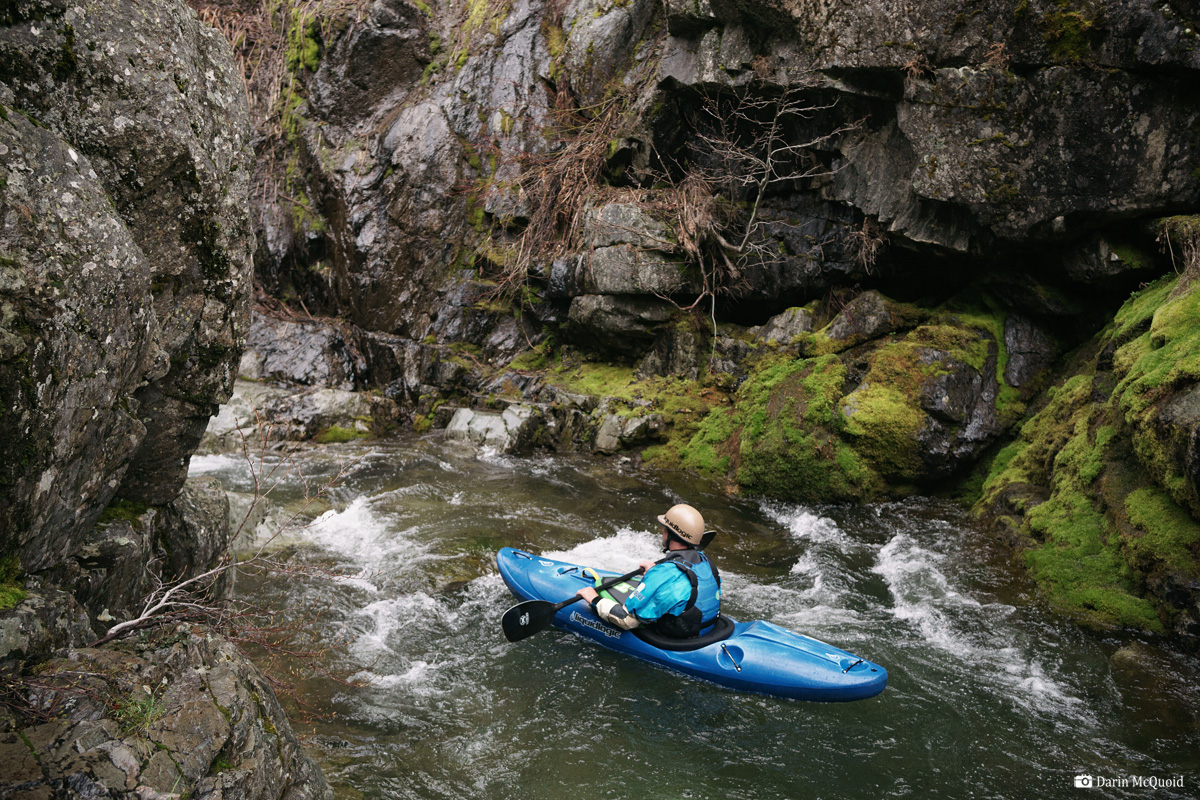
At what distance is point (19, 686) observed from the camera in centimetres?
201

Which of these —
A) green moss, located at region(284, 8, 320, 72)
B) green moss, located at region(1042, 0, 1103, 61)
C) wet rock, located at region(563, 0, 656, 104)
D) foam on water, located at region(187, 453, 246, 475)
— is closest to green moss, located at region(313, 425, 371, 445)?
foam on water, located at region(187, 453, 246, 475)

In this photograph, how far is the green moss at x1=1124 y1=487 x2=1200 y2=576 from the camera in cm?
444

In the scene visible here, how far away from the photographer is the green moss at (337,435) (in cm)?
928

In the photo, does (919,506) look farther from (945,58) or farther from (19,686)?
(19,686)

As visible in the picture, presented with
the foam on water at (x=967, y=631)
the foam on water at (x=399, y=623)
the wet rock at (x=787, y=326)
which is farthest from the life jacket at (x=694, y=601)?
the wet rock at (x=787, y=326)

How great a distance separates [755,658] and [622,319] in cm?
574

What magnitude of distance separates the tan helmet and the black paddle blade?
3.13 feet

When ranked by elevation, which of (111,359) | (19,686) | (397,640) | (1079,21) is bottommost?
(397,640)

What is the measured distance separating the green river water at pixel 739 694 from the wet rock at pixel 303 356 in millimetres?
4497

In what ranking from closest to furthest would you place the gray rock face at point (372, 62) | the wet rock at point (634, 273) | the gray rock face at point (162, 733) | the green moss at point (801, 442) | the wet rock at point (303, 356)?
the gray rock face at point (162, 733) < the green moss at point (801, 442) < the wet rock at point (634, 273) < the wet rock at point (303, 356) < the gray rock face at point (372, 62)

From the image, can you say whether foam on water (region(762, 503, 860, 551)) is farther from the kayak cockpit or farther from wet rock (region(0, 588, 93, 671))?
wet rock (region(0, 588, 93, 671))

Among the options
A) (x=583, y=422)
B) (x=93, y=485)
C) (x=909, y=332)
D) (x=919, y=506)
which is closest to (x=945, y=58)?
(x=909, y=332)

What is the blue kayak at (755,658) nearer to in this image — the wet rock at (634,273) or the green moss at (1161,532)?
the green moss at (1161,532)

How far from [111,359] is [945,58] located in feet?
23.6
